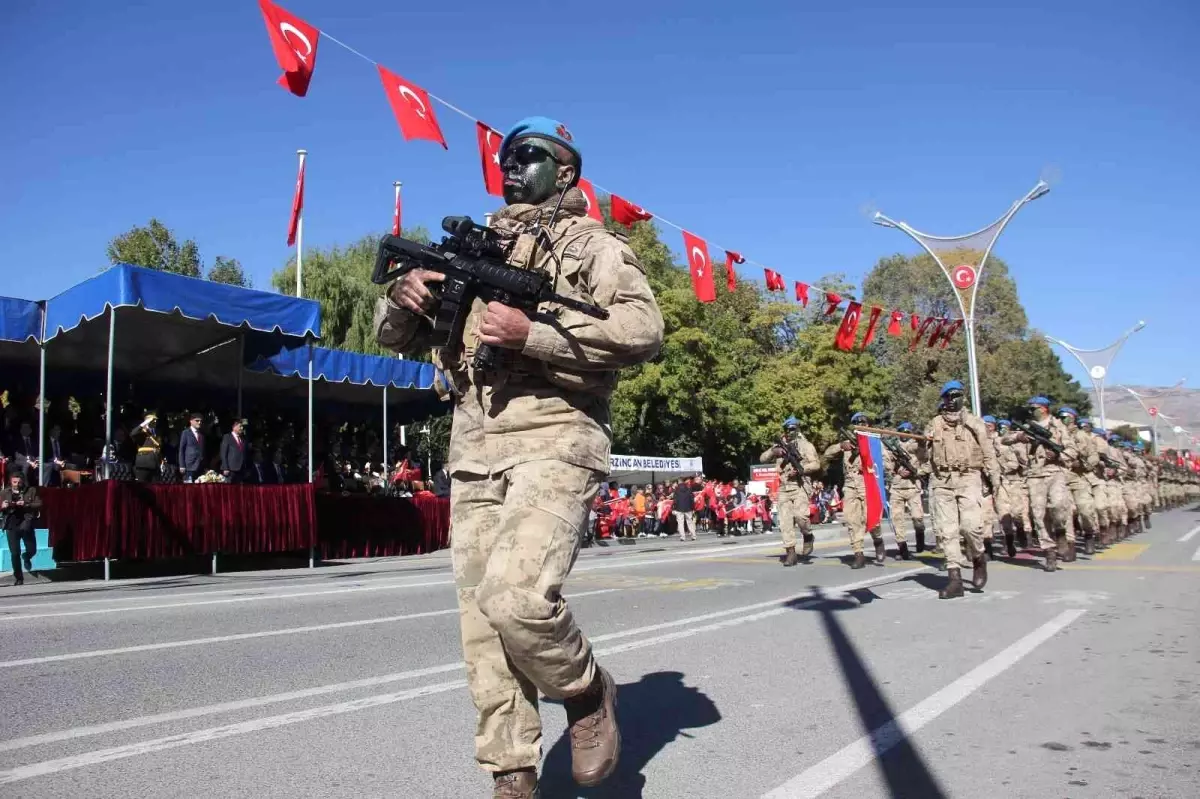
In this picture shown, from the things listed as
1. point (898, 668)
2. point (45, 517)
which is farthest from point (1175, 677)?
point (45, 517)

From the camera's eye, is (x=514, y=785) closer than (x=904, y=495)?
Yes

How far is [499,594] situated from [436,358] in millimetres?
950

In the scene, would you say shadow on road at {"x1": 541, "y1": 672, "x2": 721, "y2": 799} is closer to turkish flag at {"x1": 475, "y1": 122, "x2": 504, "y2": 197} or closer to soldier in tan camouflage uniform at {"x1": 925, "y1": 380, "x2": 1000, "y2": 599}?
soldier in tan camouflage uniform at {"x1": 925, "y1": 380, "x2": 1000, "y2": 599}

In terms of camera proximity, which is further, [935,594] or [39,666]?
[935,594]

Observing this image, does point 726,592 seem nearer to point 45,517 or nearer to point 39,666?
point 39,666

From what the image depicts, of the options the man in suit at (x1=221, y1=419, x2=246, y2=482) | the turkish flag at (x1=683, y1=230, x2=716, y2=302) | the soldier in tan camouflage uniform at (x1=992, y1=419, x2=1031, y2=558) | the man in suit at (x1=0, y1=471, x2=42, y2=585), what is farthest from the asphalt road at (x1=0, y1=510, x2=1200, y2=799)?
the turkish flag at (x1=683, y1=230, x2=716, y2=302)

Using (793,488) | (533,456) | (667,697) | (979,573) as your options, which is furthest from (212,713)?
(793,488)

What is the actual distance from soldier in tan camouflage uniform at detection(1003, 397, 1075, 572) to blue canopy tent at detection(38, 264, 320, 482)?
11.0 meters

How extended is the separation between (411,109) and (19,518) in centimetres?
731

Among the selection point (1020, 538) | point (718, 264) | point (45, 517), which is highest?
point (718, 264)

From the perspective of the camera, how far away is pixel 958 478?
9.89 metres

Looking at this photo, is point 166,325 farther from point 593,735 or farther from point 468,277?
point 593,735

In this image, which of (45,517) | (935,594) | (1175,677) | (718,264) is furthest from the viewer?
(718,264)

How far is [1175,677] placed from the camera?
5.14 metres
